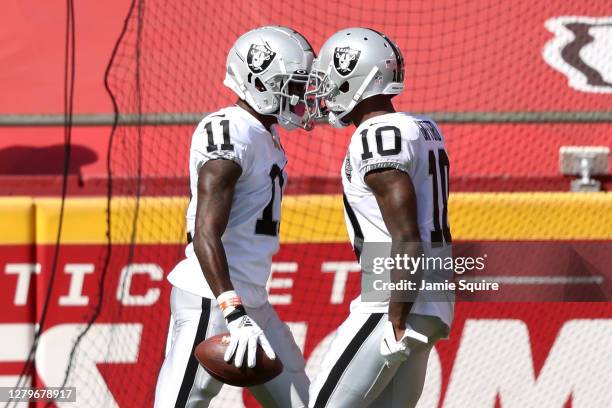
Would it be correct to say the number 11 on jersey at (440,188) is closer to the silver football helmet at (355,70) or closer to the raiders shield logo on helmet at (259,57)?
the silver football helmet at (355,70)

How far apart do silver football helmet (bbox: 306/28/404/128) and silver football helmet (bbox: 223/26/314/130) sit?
144 millimetres

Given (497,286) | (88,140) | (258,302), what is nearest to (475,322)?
(497,286)

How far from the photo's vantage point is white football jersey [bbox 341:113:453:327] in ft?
10.8

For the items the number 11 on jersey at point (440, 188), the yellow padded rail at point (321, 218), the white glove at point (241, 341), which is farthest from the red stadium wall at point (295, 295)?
the white glove at point (241, 341)

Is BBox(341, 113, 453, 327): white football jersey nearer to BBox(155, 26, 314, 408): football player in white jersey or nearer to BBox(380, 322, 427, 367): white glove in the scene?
BBox(380, 322, 427, 367): white glove

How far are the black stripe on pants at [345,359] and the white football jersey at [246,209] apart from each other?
44cm

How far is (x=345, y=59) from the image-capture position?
3.58 m

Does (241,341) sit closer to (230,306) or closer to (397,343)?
(230,306)

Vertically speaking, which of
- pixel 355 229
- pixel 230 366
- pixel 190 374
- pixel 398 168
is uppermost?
pixel 398 168

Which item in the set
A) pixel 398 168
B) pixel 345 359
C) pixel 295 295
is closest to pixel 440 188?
pixel 398 168

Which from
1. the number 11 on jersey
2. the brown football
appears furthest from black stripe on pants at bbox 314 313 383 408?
the number 11 on jersey

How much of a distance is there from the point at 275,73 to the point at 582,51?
10.6ft

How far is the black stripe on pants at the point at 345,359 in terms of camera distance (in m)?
3.37

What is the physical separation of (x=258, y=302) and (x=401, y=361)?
23.6 inches
